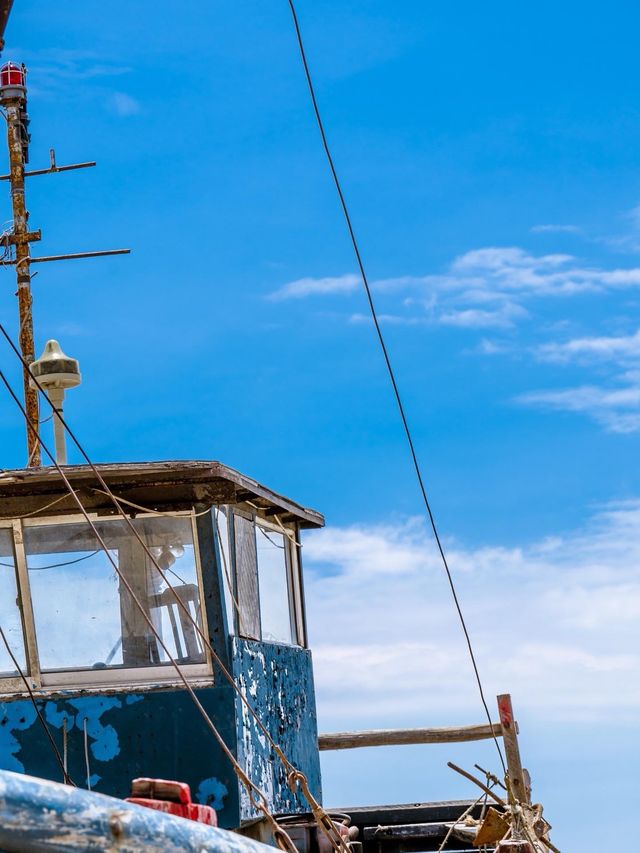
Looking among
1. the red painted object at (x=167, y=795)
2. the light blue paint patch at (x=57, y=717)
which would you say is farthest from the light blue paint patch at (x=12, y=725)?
the red painted object at (x=167, y=795)

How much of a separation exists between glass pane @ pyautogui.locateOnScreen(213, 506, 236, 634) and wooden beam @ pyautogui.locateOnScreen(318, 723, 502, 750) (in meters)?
5.51

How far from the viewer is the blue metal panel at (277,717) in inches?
412

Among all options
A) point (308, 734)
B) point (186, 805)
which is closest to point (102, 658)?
point (308, 734)

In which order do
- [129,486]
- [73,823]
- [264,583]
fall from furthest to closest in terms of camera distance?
[264,583]
[129,486]
[73,823]

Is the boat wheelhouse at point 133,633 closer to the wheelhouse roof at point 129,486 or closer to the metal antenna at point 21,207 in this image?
the wheelhouse roof at point 129,486

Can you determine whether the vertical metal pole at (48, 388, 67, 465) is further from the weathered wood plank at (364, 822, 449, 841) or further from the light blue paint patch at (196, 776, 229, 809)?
the weathered wood plank at (364, 822, 449, 841)

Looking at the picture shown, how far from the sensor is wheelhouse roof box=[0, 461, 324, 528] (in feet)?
34.4

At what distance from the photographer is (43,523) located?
35.6 ft

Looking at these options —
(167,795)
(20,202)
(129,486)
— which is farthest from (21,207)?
(167,795)

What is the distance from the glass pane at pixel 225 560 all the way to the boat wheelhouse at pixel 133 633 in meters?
0.02

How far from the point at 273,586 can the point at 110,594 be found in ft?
6.08

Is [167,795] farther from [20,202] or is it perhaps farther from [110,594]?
[20,202]

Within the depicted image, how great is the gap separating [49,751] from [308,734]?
8.92 feet

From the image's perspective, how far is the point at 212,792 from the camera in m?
10.1
